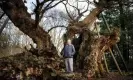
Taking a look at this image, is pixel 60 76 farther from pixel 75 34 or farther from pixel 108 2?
pixel 108 2

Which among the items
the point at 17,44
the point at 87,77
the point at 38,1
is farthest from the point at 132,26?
the point at 17,44

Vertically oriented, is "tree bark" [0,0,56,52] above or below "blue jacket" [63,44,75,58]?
above

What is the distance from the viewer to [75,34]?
1941 cm

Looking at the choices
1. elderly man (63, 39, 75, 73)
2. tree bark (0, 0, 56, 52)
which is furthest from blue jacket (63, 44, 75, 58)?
tree bark (0, 0, 56, 52)

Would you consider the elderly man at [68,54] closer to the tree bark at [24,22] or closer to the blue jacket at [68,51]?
the blue jacket at [68,51]

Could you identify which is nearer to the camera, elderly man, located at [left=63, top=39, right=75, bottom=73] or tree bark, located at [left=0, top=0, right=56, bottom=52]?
elderly man, located at [left=63, top=39, right=75, bottom=73]

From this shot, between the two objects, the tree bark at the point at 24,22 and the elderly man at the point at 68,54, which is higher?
the tree bark at the point at 24,22

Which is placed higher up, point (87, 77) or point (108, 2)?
point (108, 2)

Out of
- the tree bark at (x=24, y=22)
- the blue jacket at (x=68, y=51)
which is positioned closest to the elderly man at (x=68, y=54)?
the blue jacket at (x=68, y=51)

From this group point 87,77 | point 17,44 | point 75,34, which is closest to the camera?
point 87,77

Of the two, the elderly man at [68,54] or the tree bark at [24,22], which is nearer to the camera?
the elderly man at [68,54]

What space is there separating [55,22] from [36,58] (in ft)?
98.8

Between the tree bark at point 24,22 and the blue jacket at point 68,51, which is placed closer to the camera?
the blue jacket at point 68,51

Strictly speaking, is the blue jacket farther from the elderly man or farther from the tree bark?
the tree bark
